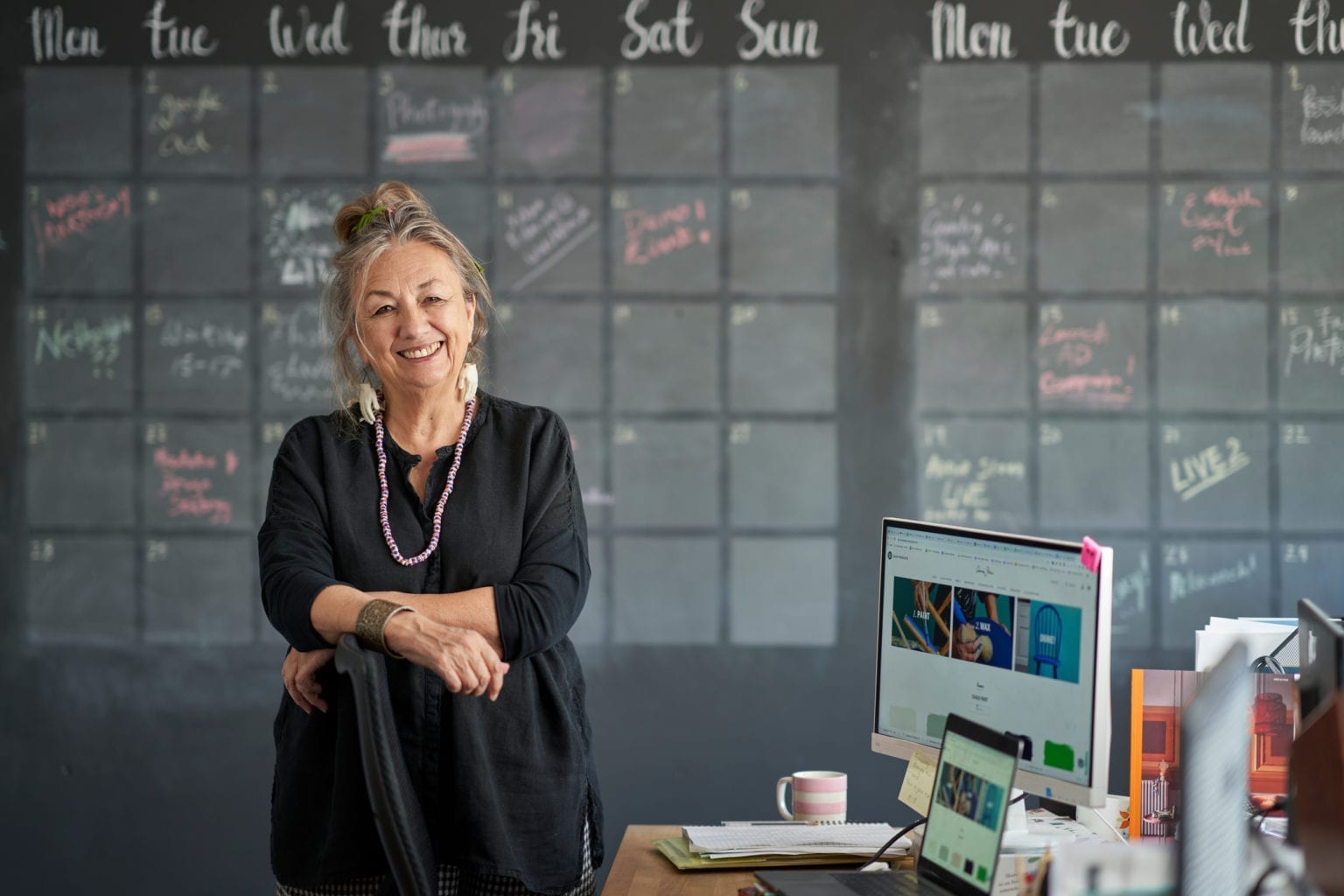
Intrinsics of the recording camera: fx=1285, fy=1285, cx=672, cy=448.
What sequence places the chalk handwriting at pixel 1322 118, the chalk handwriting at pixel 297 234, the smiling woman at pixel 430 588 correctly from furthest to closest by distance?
the chalk handwriting at pixel 297 234, the chalk handwriting at pixel 1322 118, the smiling woman at pixel 430 588

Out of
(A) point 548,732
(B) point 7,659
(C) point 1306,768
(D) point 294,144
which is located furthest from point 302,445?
(B) point 7,659

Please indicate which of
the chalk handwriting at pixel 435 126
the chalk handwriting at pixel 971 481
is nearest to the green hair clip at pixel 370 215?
the chalk handwriting at pixel 435 126

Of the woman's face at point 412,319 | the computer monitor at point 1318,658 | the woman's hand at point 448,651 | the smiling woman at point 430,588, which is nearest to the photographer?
the computer monitor at point 1318,658

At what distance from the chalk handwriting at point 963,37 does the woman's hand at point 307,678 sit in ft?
7.08

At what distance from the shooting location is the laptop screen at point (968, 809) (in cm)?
134

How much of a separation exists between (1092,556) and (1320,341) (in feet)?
6.44

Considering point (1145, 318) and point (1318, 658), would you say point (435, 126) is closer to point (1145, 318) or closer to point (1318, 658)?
point (1145, 318)

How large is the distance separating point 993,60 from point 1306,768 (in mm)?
2243

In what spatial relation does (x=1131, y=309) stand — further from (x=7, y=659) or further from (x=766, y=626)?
(x=7, y=659)

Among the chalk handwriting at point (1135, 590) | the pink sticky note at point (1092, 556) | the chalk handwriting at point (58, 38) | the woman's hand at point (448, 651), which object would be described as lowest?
the chalk handwriting at point (1135, 590)

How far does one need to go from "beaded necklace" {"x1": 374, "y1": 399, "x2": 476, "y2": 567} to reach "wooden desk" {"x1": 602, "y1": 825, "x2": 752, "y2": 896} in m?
0.49

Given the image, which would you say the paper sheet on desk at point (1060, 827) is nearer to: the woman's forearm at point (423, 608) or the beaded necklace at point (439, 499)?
the woman's forearm at point (423, 608)

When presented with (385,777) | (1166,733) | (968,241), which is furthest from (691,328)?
(385,777)

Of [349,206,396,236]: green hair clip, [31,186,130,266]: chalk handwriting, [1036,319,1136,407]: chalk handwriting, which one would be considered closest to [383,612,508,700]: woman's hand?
[349,206,396,236]: green hair clip
